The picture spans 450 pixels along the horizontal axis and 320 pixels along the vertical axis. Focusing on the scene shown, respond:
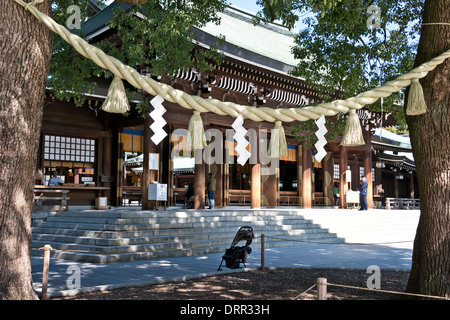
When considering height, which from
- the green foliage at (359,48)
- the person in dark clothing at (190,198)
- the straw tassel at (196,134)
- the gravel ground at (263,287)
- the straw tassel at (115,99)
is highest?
the green foliage at (359,48)

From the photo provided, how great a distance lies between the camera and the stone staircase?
A: 842 cm

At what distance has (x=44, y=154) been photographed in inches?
523

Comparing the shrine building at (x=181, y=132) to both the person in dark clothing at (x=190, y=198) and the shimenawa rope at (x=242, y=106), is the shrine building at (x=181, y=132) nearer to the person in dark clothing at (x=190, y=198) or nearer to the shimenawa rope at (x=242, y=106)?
the person in dark clothing at (x=190, y=198)

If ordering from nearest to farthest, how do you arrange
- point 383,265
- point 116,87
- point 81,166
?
point 116,87 → point 383,265 → point 81,166

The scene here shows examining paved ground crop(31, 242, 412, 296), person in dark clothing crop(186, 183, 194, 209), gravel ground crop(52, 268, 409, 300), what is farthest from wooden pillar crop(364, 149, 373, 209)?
gravel ground crop(52, 268, 409, 300)

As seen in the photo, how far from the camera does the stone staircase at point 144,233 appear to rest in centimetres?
842

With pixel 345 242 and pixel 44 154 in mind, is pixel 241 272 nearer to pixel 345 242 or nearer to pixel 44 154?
pixel 345 242

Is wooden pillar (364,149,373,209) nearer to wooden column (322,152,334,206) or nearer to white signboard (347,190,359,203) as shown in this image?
white signboard (347,190,359,203)

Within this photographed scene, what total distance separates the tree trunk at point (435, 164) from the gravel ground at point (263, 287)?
71 cm

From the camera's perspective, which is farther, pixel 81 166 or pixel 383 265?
pixel 81 166

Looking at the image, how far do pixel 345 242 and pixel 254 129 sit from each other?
4.94m

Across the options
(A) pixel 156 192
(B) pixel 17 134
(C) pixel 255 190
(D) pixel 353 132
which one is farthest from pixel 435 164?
(C) pixel 255 190

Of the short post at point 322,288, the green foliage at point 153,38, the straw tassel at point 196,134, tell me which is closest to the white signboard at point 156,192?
the green foliage at point 153,38

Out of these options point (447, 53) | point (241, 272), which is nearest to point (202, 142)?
point (447, 53)
